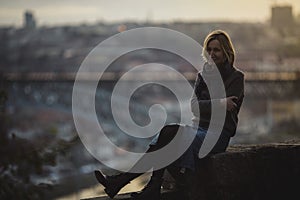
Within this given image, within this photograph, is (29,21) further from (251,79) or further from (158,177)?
(158,177)

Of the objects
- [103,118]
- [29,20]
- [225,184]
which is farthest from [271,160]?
[29,20]

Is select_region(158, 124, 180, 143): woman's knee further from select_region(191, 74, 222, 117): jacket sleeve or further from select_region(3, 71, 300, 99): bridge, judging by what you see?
select_region(3, 71, 300, 99): bridge

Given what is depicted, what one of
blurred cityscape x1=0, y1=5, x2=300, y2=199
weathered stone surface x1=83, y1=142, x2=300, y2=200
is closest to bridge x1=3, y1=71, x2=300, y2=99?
blurred cityscape x1=0, y1=5, x2=300, y2=199

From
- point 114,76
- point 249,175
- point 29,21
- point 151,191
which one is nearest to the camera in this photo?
point 151,191

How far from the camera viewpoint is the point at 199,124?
165 inches

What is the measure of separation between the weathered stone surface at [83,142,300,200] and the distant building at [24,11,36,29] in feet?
141

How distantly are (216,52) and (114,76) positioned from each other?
32.8 metres

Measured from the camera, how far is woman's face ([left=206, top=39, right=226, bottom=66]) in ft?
13.8

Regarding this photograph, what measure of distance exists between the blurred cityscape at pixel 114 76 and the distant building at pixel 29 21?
0.06m

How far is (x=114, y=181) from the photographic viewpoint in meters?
4.10

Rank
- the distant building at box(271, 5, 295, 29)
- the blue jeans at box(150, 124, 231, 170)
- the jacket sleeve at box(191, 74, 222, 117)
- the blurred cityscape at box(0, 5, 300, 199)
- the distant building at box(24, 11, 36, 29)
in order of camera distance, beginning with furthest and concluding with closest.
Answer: the distant building at box(24, 11, 36, 29) < the distant building at box(271, 5, 295, 29) < the blurred cityscape at box(0, 5, 300, 199) < the jacket sleeve at box(191, 74, 222, 117) < the blue jeans at box(150, 124, 231, 170)

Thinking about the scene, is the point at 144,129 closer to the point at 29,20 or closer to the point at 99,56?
the point at 99,56

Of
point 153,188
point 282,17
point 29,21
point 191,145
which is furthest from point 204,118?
point 29,21

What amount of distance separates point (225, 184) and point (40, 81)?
29715 mm
